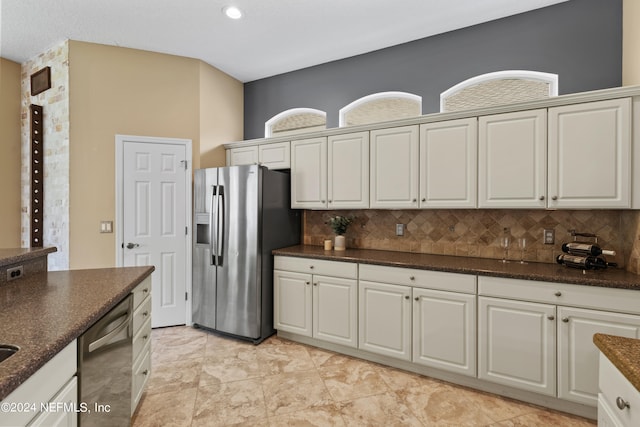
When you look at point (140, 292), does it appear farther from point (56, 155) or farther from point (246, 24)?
point (246, 24)

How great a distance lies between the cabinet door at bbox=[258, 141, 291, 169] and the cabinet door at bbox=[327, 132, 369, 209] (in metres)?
0.54

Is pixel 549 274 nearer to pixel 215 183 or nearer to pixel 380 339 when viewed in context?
pixel 380 339

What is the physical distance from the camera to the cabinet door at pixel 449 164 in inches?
101

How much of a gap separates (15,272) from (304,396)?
81.3 inches

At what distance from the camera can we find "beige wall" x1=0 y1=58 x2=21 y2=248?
3.63 metres

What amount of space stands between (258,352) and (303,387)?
0.74 m

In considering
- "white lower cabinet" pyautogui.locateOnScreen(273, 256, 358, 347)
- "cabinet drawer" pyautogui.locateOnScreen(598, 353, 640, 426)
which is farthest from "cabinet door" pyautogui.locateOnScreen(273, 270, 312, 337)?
"cabinet drawer" pyautogui.locateOnScreen(598, 353, 640, 426)

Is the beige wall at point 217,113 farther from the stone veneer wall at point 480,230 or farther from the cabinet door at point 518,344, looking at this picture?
the cabinet door at point 518,344

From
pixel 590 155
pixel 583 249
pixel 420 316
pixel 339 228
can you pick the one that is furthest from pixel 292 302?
pixel 590 155

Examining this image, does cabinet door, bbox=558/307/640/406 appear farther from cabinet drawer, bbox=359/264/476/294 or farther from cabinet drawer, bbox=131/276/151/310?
cabinet drawer, bbox=131/276/151/310

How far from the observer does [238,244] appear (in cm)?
315

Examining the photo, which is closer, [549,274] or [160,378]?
[549,274]

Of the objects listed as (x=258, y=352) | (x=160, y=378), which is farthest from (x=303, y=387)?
(x=160, y=378)

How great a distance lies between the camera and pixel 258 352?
2.93 m
